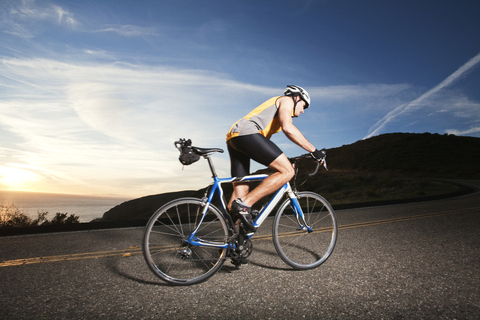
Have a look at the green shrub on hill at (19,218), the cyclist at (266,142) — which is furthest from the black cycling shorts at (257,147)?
the green shrub on hill at (19,218)

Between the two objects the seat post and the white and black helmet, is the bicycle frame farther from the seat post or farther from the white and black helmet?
the white and black helmet

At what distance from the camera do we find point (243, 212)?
3016 millimetres

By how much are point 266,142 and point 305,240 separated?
205cm

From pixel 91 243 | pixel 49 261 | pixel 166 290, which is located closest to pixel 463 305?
pixel 166 290

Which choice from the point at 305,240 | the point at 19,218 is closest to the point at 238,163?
the point at 305,240

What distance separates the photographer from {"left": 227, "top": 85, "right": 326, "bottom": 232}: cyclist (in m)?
3.08

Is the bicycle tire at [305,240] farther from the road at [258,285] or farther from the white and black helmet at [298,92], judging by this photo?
the white and black helmet at [298,92]

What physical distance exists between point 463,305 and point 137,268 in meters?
3.16

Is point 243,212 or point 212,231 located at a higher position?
point 243,212

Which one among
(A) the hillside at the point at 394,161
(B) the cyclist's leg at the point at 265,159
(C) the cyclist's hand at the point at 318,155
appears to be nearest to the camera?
(B) the cyclist's leg at the point at 265,159

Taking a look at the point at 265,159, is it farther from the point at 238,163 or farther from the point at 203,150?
the point at 203,150

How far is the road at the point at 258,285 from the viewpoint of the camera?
228 cm

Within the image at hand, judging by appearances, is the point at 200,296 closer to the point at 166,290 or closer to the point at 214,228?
the point at 166,290

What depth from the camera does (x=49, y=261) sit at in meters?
→ 3.64
